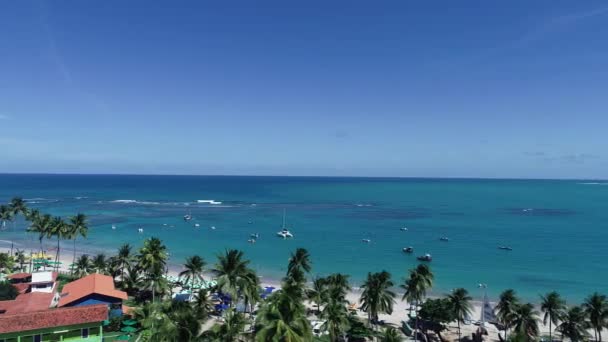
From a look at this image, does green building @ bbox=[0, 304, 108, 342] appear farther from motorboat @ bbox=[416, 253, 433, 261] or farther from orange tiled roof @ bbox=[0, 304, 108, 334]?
motorboat @ bbox=[416, 253, 433, 261]

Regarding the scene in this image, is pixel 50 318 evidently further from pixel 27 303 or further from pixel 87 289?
pixel 27 303

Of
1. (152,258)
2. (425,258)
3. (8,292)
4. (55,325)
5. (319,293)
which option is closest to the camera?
(55,325)

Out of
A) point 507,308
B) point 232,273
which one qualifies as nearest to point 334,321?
point 232,273

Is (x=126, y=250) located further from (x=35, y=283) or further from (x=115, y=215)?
(x=115, y=215)

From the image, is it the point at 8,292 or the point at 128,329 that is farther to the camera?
the point at 8,292

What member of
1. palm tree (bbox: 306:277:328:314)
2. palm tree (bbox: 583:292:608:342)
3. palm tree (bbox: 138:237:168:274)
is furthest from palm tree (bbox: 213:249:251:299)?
palm tree (bbox: 583:292:608:342)

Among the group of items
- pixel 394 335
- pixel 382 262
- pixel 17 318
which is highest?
pixel 394 335

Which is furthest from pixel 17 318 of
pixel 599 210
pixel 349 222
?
pixel 599 210
